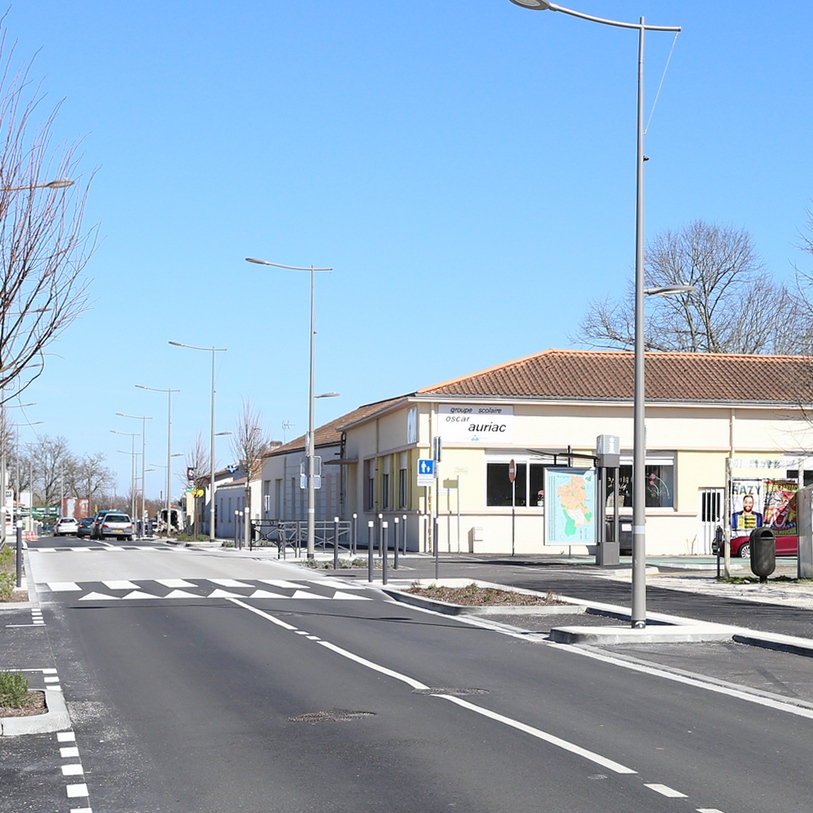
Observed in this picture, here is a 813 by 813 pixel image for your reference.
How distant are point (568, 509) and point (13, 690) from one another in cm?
2442

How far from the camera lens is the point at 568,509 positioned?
33625 mm

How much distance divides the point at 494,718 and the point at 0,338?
221 inches

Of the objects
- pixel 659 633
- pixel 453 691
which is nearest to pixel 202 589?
pixel 659 633

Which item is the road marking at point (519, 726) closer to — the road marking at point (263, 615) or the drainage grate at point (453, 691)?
the drainage grate at point (453, 691)

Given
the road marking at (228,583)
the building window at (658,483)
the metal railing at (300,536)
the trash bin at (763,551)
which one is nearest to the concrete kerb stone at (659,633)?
the trash bin at (763,551)

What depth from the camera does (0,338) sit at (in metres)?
11.5

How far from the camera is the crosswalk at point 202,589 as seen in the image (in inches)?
925

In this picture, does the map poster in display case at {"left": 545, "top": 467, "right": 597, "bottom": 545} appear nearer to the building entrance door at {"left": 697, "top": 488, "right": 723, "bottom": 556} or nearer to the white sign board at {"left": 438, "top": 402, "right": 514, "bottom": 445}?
the white sign board at {"left": 438, "top": 402, "right": 514, "bottom": 445}

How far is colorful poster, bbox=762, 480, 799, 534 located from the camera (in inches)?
1144

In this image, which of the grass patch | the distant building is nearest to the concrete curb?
the grass patch

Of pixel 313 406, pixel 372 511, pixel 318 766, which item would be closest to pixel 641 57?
pixel 318 766

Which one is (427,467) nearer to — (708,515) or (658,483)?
(658,483)

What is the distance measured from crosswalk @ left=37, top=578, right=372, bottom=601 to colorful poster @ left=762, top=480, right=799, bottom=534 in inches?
385

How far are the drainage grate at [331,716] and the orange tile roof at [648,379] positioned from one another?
3319 cm
